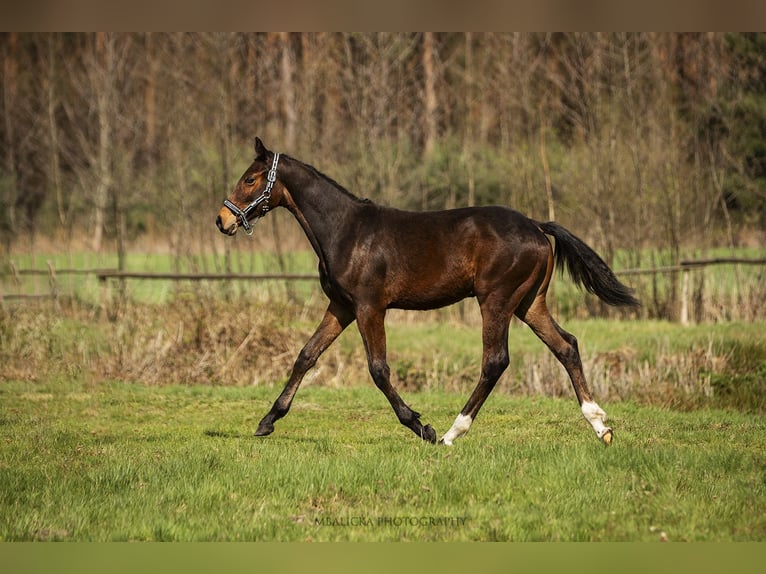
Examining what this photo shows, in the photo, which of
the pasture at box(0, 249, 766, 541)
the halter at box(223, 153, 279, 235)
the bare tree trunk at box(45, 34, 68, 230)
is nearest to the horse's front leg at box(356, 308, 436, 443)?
the pasture at box(0, 249, 766, 541)

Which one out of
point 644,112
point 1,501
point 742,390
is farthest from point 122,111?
point 1,501

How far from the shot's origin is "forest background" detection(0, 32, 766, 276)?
17828 mm

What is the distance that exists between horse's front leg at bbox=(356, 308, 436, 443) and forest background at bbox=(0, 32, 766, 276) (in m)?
9.69

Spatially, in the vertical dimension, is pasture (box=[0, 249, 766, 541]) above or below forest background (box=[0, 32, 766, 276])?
below

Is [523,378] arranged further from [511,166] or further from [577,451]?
[511,166]

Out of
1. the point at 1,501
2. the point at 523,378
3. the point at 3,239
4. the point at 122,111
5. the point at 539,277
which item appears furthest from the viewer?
the point at 122,111

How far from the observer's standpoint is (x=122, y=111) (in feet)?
84.5

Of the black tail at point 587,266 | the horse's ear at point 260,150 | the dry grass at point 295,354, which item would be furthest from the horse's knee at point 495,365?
the dry grass at point 295,354

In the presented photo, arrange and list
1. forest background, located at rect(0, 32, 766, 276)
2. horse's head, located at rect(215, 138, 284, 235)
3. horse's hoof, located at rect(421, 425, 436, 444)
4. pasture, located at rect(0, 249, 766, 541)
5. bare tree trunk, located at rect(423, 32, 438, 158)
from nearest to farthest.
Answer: pasture, located at rect(0, 249, 766, 541) → horse's hoof, located at rect(421, 425, 436, 444) → horse's head, located at rect(215, 138, 284, 235) → forest background, located at rect(0, 32, 766, 276) → bare tree trunk, located at rect(423, 32, 438, 158)

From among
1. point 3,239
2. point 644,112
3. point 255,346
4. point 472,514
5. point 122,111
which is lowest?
point 472,514

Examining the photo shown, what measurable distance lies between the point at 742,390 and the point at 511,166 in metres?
8.80

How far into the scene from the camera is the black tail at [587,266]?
8.24 meters

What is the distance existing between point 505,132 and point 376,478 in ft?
46.2

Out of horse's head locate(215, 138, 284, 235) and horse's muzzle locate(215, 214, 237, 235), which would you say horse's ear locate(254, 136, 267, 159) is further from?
horse's muzzle locate(215, 214, 237, 235)
